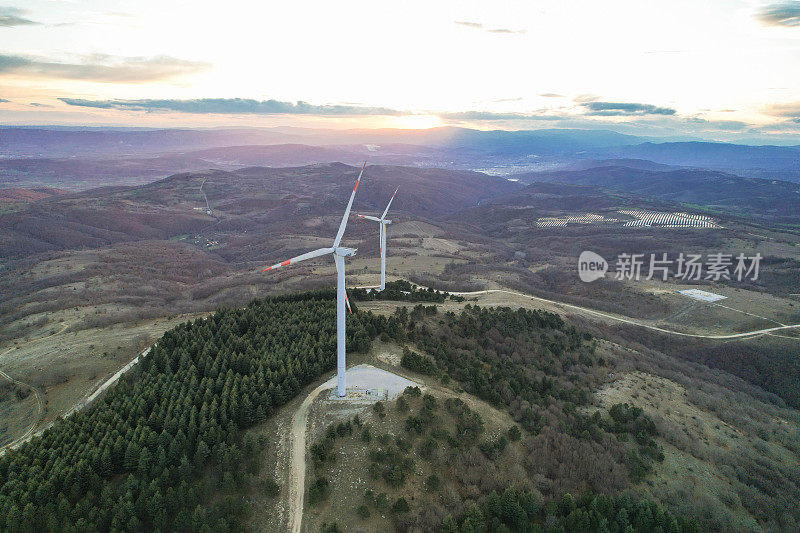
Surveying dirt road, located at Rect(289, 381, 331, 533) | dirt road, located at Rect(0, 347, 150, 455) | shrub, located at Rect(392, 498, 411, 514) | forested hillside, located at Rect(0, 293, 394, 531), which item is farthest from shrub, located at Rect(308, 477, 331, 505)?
dirt road, located at Rect(0, 347, 150, 455)

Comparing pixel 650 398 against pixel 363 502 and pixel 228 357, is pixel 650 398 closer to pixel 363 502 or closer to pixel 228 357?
pixel 363 502

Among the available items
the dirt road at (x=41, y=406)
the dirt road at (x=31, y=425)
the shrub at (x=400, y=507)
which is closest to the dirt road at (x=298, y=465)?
the shrub at (x=400, y=507)

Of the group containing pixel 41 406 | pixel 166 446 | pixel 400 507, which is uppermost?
pixel 166 446

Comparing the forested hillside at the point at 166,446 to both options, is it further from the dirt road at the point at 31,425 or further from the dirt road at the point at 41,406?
the dirt road at the point at 31,425

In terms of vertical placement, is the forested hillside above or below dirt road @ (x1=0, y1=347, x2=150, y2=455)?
above

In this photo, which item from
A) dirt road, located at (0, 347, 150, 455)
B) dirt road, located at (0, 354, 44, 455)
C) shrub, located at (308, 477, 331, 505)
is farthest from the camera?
dirt road, located at (0, 347, 150, 455)

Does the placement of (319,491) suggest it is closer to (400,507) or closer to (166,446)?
(400,507)

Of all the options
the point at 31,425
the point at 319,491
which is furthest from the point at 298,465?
the point at 31,425

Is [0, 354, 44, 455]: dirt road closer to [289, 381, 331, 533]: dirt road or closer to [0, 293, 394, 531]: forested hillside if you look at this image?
[0, 293, 394, 531]: forested hillside

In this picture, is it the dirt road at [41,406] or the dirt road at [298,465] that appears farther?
the dirt road at [41,406]

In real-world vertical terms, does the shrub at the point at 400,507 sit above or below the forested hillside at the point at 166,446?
below

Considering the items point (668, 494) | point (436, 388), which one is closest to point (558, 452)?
point (668, 494)
